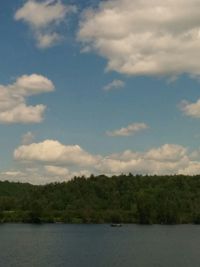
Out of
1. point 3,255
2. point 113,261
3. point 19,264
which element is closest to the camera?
point 19,264

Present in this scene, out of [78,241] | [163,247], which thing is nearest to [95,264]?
[163,247]

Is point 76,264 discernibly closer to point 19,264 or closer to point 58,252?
point 19,264

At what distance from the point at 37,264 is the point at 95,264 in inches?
403

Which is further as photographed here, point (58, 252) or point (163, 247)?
point (163, 247)

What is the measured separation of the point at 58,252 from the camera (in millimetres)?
120250

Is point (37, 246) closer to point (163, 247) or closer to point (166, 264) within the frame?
point (163, 247)

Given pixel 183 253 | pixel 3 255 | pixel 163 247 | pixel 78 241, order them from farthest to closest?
pixel 78 241, pixel 163 247, pixel 183 253, pixel 3 255

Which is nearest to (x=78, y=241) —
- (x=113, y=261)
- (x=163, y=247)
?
(x=163, y=247)

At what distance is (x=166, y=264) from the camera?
324ft

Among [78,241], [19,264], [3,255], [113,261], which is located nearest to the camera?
[19,264]

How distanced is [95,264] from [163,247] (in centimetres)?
3746

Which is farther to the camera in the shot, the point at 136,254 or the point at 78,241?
the point at 78,241

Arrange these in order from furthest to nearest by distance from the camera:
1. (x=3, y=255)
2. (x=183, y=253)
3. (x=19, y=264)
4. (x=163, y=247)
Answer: (x=163, y=247), (x=183, y=253), (x=3, y=255), (x=19, y=264)

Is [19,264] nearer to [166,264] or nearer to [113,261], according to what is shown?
[113,261]
